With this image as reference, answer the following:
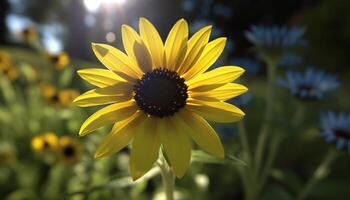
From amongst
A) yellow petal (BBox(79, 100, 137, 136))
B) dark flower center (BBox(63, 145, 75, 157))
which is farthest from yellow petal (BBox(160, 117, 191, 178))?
dark flower center (BBox(63, 145, 75, 157))

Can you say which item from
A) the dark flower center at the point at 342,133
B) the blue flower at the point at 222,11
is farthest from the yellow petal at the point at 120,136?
the blue flower at the point at 222,11

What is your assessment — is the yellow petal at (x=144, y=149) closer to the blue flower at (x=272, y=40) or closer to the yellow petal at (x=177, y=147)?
the yellow petal at (x=177, y=147)

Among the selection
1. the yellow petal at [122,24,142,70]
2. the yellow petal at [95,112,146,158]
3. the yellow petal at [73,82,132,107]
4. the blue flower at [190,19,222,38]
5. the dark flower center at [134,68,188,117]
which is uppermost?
the yellow petal at [122,24,142,70]

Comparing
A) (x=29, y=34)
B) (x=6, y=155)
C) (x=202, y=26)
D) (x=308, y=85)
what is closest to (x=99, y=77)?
(x=308, y=85)

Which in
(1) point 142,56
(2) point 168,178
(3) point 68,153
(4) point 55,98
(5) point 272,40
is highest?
(1) point 142,56

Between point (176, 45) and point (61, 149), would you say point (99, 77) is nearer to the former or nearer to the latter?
point (176, 45)

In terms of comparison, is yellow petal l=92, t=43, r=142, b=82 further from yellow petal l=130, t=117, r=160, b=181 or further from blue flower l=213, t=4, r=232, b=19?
blue flower l=213, t=4, r=232, b=19

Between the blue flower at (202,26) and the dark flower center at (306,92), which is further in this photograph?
the blue flower at (202,26)
